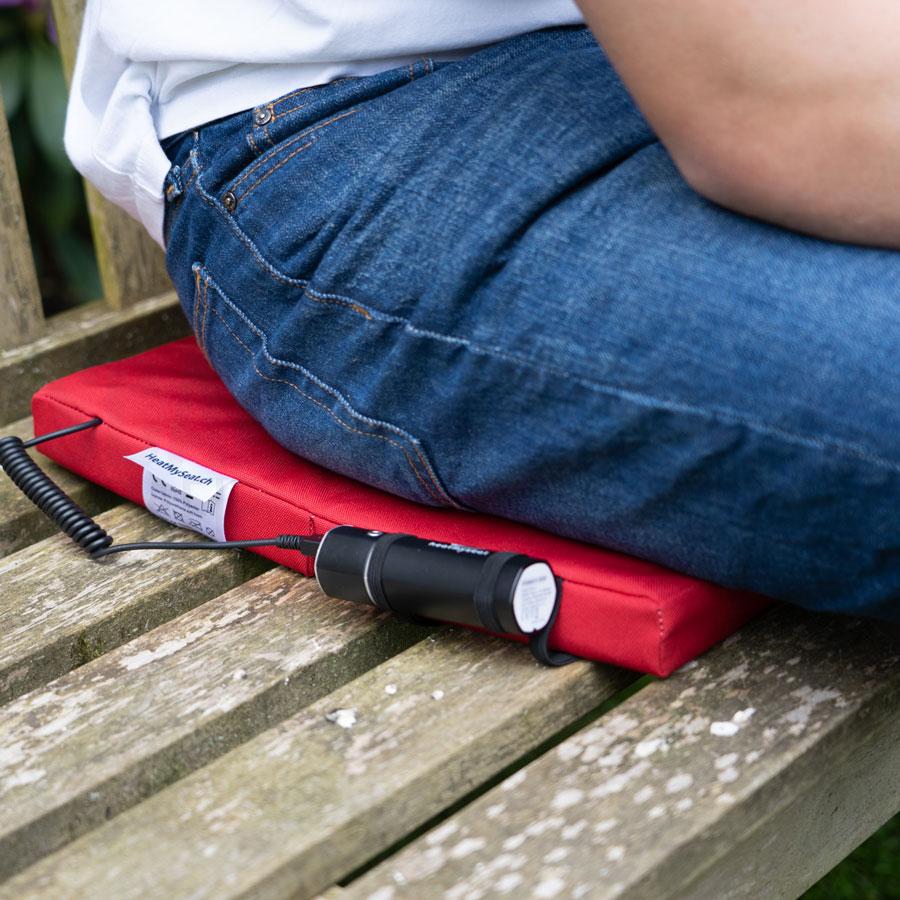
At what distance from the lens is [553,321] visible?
0.99 metres

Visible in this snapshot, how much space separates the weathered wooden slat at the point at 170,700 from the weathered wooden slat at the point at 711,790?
0.21 meters

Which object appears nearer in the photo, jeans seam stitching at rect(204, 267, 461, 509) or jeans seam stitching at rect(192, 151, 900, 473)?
jeans seam stitching at rect(192, 151, 900, 473)

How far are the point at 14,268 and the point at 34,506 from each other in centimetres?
34

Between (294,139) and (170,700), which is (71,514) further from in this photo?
(294,139)

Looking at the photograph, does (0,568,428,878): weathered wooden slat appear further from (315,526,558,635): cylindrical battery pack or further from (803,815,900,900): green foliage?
(803,815,900,900): green foliage

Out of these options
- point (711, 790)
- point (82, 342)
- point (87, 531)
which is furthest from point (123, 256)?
point (711, 790)

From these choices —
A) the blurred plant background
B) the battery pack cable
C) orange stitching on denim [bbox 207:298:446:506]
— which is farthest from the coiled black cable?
the blurred plant background

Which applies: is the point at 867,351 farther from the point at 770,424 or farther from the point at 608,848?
the point at 608,848

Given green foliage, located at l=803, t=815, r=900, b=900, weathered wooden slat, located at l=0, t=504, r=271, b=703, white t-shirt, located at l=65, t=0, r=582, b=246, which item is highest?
white t-shirt, located at l=65, t=0, r=582, b=246

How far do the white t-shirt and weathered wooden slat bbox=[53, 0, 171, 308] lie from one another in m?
0.41

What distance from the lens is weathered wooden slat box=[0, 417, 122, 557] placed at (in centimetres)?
139

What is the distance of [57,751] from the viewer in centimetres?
99

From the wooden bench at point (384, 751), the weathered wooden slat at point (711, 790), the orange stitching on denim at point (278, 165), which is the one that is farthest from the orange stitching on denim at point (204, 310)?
the weathered wooden slat at point (711, 790)

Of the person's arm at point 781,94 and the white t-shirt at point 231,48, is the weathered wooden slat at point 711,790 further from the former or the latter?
the white t-shirt at point 231,48
